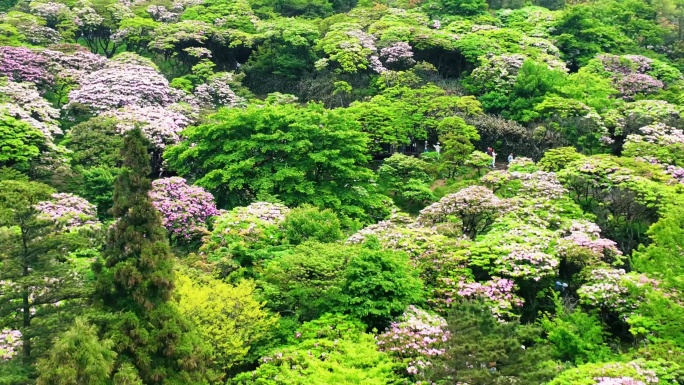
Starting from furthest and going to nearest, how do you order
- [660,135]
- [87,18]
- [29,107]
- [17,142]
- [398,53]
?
[87,18] → [398,53] → [29,107] → [660,135] → [17,142]

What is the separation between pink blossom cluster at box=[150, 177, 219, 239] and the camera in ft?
64.6

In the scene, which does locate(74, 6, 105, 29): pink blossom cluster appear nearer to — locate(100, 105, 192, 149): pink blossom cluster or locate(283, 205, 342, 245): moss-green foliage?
locate(100, 105, 192, 149): pink blossom cluster

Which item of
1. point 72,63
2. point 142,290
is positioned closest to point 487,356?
point 142,290

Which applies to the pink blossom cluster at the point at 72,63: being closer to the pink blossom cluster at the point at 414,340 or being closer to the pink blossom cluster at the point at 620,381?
the pink blossom cluster at the point at 414,340

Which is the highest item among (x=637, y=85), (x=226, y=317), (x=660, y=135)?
(x=226, y=317)

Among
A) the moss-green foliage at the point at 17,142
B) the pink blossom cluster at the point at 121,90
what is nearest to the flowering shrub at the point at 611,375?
the moss-green foliage at the point at 17,142

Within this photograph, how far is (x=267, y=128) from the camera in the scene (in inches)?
951

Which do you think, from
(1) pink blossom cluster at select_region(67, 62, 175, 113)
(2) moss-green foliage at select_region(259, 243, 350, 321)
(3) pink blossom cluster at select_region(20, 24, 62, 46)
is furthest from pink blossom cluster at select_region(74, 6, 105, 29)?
(2) moss-green foliage at select_region(259, 243, 350, 321)

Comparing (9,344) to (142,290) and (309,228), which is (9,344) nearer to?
(142,290)

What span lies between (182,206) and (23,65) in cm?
1910

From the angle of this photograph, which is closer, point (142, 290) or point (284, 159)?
point (142, 290)

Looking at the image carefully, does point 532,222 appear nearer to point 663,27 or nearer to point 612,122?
point 612,122

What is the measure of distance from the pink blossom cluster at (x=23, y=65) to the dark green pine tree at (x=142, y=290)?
84.7 feet

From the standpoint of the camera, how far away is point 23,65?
1230 inches
